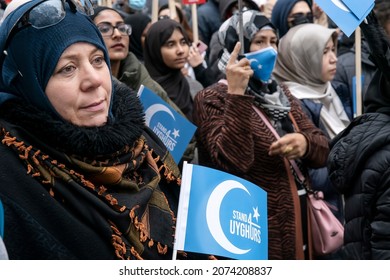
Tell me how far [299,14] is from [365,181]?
401 centimetres

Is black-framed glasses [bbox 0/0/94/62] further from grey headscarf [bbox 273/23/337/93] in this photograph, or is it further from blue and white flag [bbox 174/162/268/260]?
grey headscarf [bbox 273/23/337/93]

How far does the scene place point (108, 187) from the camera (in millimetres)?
2969

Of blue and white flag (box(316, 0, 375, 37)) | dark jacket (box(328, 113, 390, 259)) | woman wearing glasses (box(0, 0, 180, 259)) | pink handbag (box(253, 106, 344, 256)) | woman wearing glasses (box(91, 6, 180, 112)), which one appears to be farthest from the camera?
woman wearing glasses (box(91, 6, 180, 112))

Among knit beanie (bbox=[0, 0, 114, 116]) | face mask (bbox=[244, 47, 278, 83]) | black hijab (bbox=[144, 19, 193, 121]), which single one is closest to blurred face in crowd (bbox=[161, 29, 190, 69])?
black hijab (bbox=[144, 19, 193, 121])

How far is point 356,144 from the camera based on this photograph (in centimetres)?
374

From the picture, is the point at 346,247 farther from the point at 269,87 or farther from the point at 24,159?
the point at 24,159

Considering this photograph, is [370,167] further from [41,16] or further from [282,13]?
[282,13]

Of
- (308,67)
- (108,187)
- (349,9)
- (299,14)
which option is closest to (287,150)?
(349,9)

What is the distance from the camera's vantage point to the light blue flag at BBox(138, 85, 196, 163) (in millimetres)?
4477

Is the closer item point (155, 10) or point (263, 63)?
point (263, 63)

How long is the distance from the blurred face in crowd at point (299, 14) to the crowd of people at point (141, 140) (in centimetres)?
127

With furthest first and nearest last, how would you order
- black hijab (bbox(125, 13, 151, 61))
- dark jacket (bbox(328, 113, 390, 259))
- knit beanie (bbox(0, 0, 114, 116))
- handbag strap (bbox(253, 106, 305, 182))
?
black hijab (bbox(125, 13, 151, 61))
handbag strap (bbox(253, 106, 305, 182))
dark jacket (bbox(328, 113, 390, 259))
knit beanie (bbox(0, 0, 114, 116))

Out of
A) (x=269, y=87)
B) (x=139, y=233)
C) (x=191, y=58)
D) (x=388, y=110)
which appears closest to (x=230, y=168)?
(x=269, y=87)

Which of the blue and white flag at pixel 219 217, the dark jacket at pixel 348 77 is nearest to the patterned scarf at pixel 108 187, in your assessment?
the blue and white flag at pixel 219 217
